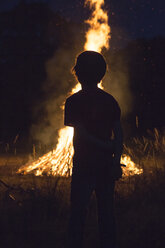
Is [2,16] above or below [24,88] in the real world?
above

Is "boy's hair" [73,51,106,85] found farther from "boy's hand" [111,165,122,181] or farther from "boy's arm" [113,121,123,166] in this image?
"boy's hand" [111,165,122,181]

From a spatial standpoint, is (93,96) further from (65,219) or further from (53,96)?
(53,96)

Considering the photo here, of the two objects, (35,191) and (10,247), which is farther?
(35,191)

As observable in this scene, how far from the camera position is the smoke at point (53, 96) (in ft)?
68.4

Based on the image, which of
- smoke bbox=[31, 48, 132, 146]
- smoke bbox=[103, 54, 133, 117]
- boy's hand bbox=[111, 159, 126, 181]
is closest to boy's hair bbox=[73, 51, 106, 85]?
boy's hand bbox=[111, 159, 126, 181]

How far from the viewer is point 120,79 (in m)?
21.0

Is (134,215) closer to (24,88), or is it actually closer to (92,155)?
(92,155)

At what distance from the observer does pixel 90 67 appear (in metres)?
2.91

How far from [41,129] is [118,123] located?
18.5 meters

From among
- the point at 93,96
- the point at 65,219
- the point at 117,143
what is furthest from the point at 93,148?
the point at 65,219

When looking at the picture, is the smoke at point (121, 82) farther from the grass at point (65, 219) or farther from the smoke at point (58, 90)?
the grass at point (65, 219)

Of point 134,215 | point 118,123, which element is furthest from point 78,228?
point 134,215

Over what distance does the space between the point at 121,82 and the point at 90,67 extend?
18746 mm

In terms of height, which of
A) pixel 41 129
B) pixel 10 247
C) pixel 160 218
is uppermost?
pixel 41 129
